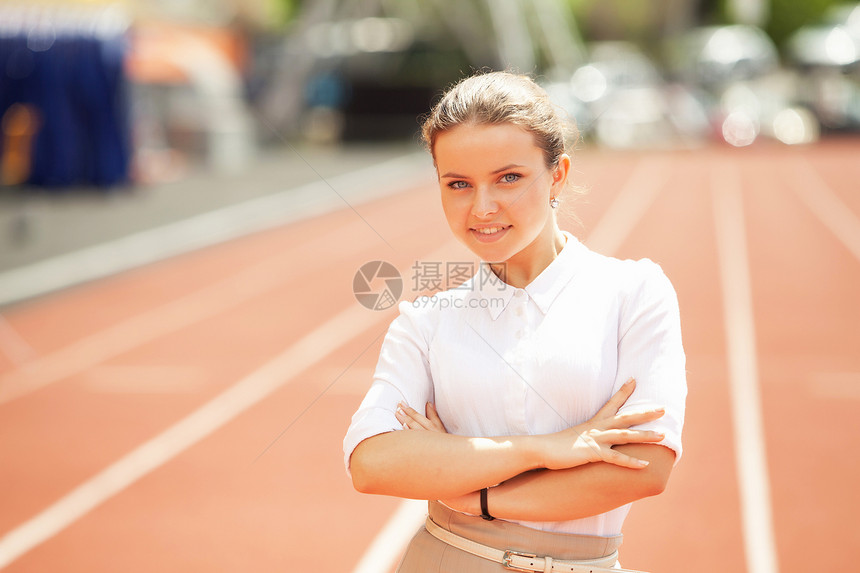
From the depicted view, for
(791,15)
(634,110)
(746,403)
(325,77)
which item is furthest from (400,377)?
(791,15)

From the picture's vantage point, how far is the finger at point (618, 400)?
1.51 metres

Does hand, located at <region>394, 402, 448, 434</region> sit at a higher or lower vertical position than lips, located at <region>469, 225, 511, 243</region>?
lower

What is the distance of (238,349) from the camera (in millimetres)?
7352

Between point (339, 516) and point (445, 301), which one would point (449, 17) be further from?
point (445, 301)

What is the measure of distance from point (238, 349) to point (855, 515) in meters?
4.72

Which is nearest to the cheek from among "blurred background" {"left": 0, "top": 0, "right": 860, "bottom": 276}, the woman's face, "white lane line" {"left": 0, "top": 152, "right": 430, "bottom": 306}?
the woman's face

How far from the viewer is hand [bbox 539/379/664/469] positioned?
1479 millimetres

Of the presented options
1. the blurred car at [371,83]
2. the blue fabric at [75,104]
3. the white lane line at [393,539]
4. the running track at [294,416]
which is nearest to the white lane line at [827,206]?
the running track at [294,416]

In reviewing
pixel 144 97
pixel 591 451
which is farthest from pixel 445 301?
pixel 144 97

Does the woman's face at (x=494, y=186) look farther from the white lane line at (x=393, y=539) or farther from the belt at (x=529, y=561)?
the white lane line at (x=393, y=539)

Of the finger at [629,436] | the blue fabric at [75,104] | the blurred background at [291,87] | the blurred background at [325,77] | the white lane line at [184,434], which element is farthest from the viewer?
the blurred background at [325,77]

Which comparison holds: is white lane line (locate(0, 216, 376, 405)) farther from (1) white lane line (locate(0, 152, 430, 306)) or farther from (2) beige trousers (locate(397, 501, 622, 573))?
(2) beige trousers (locate(397, 501, 622, 573))

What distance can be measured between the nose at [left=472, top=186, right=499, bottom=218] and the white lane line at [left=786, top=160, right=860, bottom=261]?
424 inches

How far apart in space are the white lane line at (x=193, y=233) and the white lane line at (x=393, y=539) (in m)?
1.92
